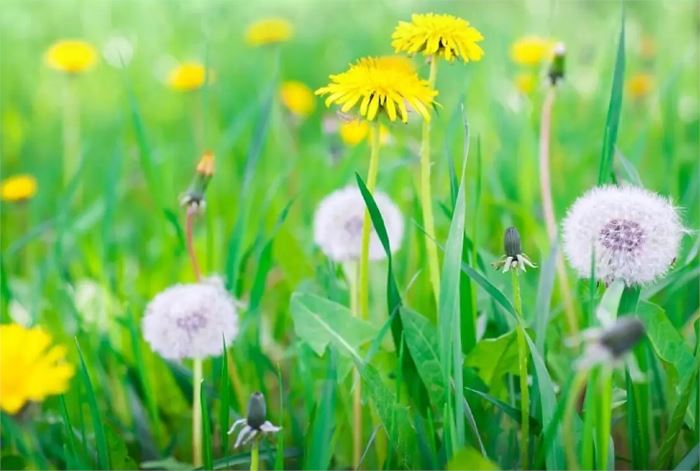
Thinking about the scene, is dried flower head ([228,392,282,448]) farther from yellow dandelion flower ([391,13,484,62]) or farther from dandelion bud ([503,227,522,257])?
yellow dandelion flower ([391,13,484,62])

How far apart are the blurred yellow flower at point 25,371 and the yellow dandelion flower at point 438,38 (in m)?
0.55

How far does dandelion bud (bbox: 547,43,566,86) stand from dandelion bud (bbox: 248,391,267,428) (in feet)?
2.65

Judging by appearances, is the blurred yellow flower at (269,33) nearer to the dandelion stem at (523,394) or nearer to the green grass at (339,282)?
the green grass at (339,282)

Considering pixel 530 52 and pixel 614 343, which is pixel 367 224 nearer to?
pixel 614 343

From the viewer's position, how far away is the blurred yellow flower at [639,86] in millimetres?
2893

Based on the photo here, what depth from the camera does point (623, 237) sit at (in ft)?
3.30

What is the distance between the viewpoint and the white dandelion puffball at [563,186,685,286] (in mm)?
995

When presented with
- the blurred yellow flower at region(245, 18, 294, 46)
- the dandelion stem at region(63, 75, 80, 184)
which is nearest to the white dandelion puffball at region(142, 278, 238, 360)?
the dandelion stem at region(63, 75, 80, 184)

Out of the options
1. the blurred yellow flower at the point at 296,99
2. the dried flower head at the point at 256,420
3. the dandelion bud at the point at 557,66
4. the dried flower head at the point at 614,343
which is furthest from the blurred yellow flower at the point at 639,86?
the dried flower head at the point at 614,343

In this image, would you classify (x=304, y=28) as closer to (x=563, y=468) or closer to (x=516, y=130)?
(x=516, y=130)

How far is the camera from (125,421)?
1.48 metres

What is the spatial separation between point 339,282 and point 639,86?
169 centimetres

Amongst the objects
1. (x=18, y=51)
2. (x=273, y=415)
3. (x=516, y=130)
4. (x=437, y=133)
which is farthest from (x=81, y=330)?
(x=18, y=51)

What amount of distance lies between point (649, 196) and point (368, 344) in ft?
1.39
